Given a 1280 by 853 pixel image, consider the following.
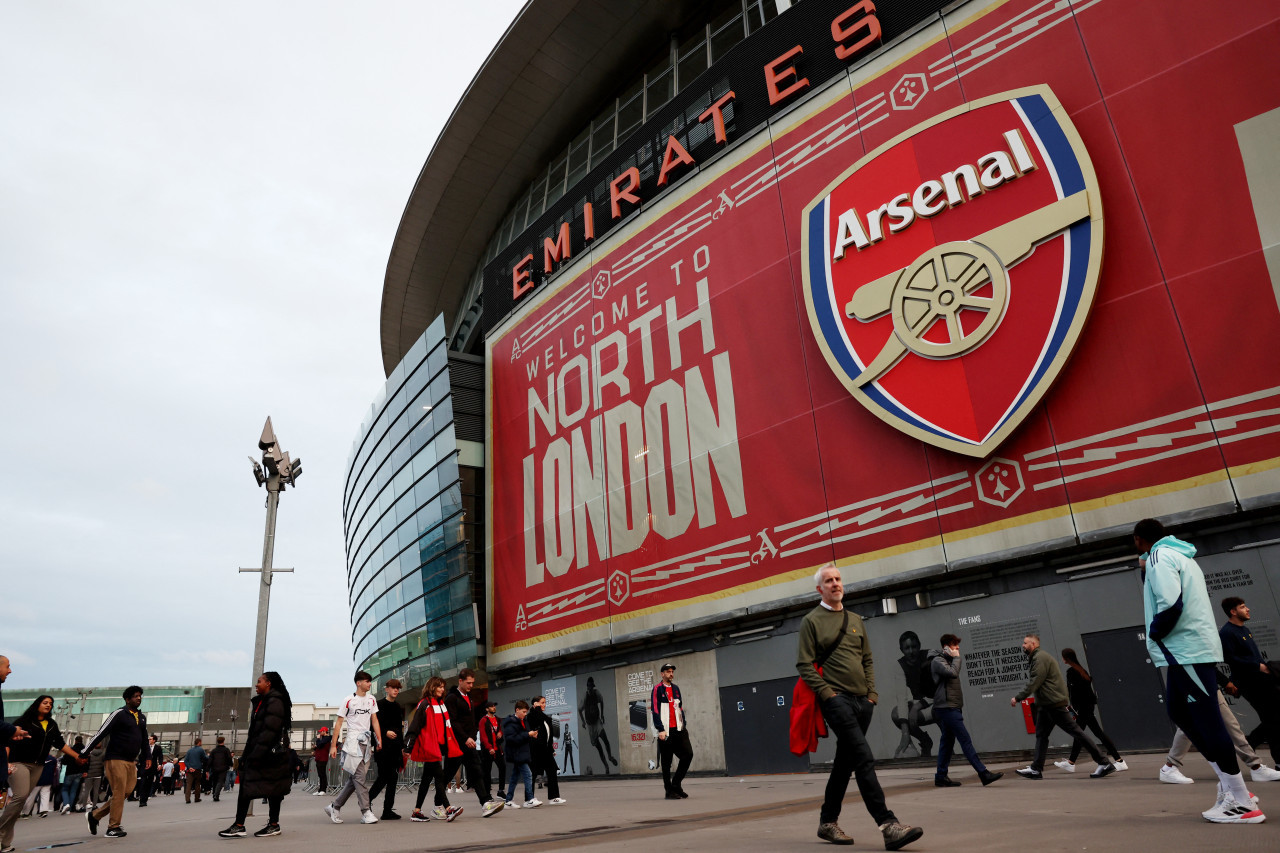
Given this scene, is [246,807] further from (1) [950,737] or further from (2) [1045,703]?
(2) [1045,703]

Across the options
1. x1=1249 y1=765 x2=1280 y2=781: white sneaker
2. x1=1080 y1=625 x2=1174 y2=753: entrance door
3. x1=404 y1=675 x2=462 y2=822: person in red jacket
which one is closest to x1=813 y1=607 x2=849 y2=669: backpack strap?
x1=1249 y1=765 x2=1280 y2=781: white sneaker

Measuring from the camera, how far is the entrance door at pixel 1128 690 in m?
11.4

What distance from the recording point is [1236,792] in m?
4.46

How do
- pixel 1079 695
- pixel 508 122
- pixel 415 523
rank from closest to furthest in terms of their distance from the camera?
pixel 1079 695 < pixel 415 523 < pixel 508 122

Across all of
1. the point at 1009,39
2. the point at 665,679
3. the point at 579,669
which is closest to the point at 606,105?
the point at 1009,39

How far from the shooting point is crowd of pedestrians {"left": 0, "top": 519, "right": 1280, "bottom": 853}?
15.8ft

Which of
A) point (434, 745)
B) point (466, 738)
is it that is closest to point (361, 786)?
point (434, 745)

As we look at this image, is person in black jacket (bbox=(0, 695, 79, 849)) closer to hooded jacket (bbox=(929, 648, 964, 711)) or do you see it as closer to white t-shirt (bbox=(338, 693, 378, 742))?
white t-shirt (bbox=(338, 693, 378, 742))

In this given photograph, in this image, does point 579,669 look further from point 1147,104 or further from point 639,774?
point 1147,104

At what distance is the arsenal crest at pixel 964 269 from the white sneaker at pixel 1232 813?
9285mm

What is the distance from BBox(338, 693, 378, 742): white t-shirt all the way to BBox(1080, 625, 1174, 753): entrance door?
10.3 m

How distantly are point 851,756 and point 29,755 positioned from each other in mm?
9196

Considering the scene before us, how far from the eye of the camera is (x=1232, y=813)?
4.47 metres

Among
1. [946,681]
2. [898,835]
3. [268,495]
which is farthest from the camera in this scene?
[268,495]
